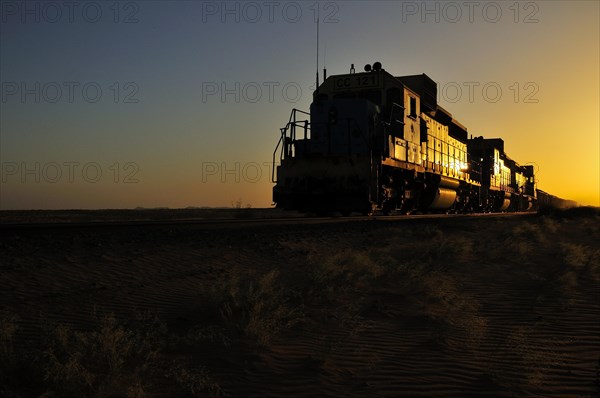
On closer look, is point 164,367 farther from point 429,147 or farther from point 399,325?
point 429,147

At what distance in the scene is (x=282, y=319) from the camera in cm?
549

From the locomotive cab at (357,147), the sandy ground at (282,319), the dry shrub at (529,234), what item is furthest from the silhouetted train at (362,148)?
the sandy ground at (282,319)

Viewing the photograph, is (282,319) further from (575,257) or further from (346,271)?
(575,257)

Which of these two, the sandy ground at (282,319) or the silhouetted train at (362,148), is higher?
the silhouetted train at (362,148)

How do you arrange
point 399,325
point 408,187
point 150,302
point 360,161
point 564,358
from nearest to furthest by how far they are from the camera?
point 564,358 < point 399,325 < point 150,302 < point 360,161 < point 408,187

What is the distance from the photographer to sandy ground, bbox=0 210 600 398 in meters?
3.81

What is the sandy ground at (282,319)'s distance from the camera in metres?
3.81

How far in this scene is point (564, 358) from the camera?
14.8ft

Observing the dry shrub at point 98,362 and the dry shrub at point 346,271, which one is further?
the dry shrub at point 346,271

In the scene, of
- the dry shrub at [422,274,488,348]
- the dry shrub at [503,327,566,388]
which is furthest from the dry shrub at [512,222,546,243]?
the dry shrub at [503,327,566,388]

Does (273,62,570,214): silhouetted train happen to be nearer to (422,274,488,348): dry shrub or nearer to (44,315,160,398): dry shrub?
(422,274,488,348): dry shrub

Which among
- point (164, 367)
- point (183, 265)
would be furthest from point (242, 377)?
point (183, 265)

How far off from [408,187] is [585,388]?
14.9m

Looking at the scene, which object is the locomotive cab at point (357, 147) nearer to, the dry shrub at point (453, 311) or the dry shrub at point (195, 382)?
the dry shrub at point (453, 311)
